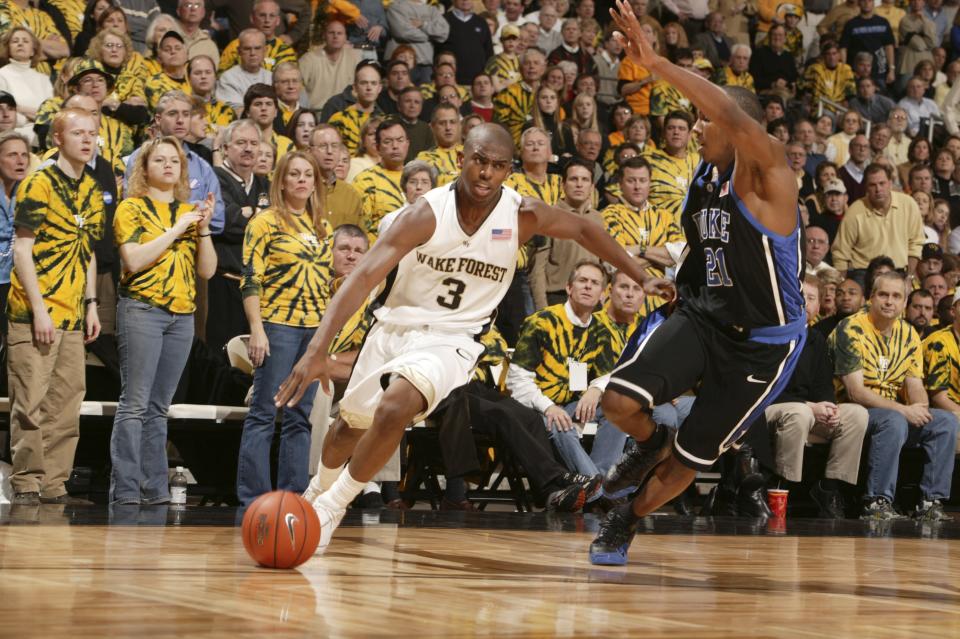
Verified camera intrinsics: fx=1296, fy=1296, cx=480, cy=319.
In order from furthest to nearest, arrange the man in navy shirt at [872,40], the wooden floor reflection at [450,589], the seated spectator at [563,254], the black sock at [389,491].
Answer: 1. the man in navy shirt at [872,40]
2. the seated spectator at [563,254]
3. the black sock at [389,491]
4. the wooden floor reflection at [450,589]

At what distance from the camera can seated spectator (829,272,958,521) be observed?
9.41 m

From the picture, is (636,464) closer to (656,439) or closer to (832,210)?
(656,439)

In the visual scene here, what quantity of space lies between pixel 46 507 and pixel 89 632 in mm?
3799

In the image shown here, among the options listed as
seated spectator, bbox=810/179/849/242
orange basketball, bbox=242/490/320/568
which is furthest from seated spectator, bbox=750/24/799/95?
orange basketball, bbox=242/490/320/568

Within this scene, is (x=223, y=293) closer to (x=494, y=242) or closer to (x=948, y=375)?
(x=494, y=242)

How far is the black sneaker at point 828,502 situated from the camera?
9.49 meters

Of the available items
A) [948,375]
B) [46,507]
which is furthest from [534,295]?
[46,507]

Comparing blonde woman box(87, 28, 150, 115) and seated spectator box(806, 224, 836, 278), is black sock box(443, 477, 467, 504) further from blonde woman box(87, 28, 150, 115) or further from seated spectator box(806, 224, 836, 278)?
seated spectator box(806, 224, 836, 278)

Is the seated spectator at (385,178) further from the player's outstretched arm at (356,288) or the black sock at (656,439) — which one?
the black sock at (656,439)

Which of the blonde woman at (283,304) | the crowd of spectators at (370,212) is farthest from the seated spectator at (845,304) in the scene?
the blonde woman at (283,304)

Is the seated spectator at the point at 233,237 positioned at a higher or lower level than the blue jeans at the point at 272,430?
higher

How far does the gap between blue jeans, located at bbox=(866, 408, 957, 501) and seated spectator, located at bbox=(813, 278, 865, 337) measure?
1020 mm

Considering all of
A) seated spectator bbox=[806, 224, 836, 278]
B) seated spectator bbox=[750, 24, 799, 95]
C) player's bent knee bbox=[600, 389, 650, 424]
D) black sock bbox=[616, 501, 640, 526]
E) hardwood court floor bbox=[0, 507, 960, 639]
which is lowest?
hardwood court floor bbox=[0, 507, 960, 639]

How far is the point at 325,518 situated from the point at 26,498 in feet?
8.73
